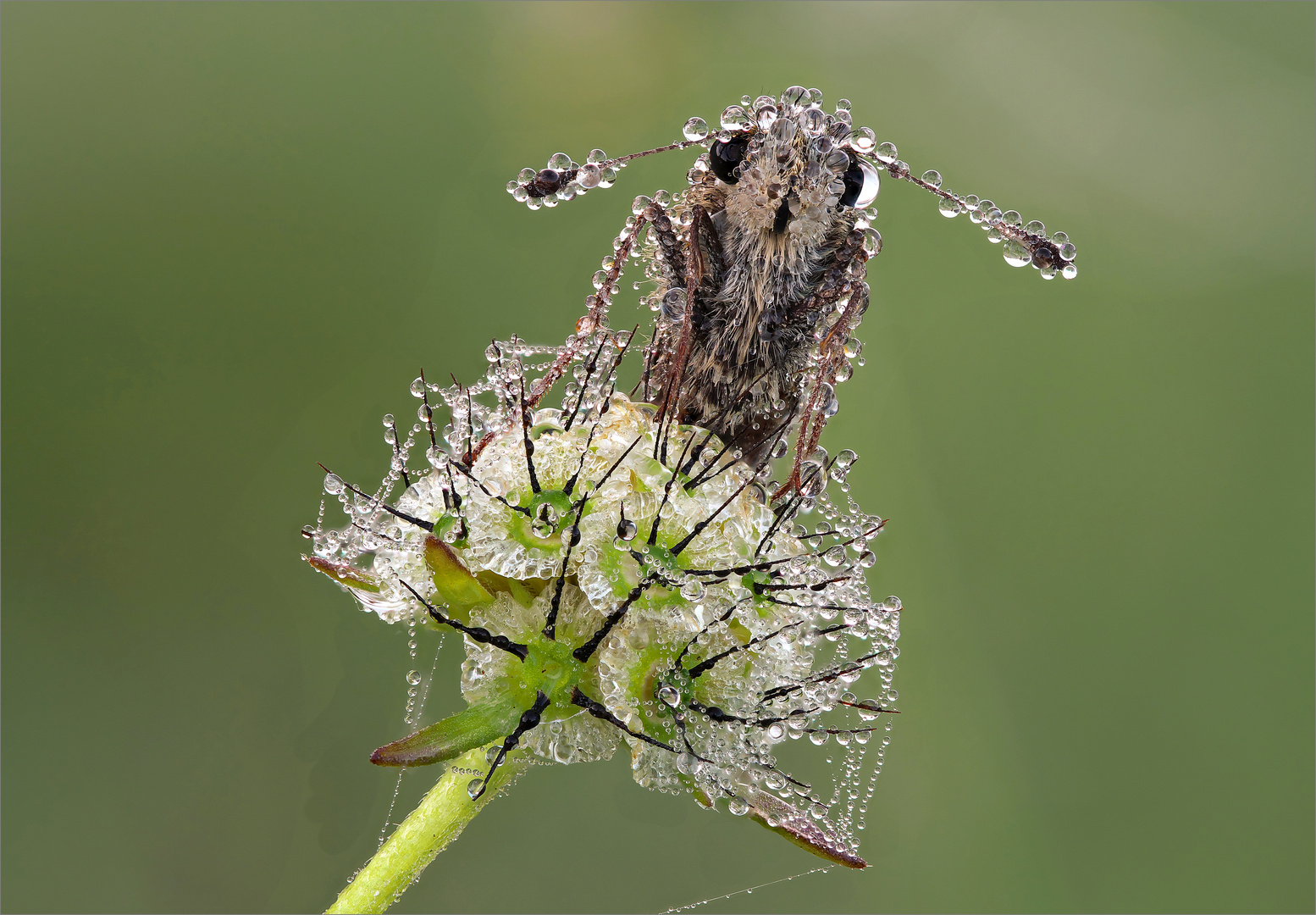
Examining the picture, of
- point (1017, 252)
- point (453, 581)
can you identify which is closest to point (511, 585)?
point (453, 581)

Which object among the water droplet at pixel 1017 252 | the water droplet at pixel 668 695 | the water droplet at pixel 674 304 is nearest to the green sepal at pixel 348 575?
the water droplet at pixel 668 695

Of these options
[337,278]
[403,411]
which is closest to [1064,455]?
[403,411]

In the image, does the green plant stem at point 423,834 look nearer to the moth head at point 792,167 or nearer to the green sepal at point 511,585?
the green sepal at point 511,585

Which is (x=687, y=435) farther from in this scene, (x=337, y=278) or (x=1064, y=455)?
(x=1064, y=455)

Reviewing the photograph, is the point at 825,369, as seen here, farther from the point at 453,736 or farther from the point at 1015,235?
the point at 453,736

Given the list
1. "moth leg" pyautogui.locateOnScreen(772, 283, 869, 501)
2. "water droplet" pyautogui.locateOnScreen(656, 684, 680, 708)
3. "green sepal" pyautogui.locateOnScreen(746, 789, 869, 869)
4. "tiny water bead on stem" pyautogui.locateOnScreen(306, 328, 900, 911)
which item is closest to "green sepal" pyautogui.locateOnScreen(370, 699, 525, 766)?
"tiny water bead on stem" pyautogui.locateOnScreen(306, 328, 900, 911)
